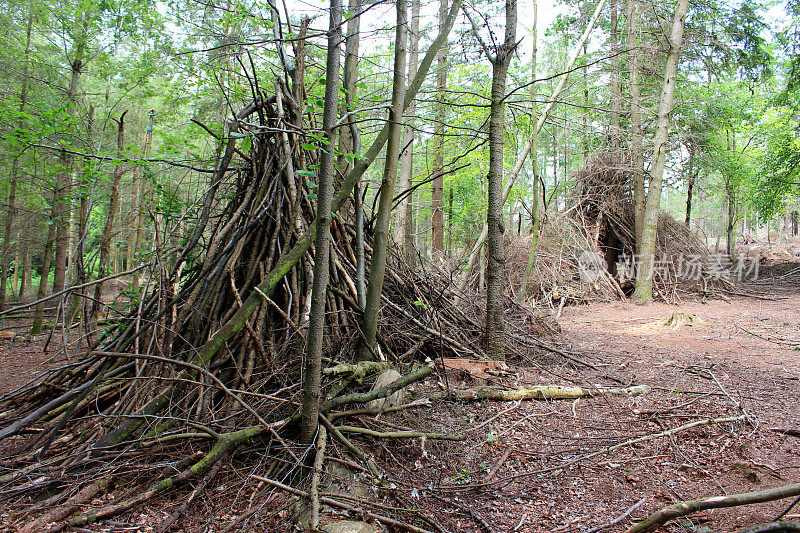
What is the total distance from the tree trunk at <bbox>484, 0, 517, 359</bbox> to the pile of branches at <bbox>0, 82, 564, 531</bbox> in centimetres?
37

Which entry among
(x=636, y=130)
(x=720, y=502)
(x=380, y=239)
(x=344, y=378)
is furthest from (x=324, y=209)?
(x=636, y=130)

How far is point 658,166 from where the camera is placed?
973 centimetres

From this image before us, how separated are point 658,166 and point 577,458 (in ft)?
30.8

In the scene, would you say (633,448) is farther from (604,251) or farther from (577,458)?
(604,251)

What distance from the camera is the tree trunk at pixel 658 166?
368 inches

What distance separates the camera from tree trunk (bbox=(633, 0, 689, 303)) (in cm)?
934

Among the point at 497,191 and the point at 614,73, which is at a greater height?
the point at 614,73

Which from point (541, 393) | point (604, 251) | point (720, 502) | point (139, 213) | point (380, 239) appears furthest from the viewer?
point (604, 251)

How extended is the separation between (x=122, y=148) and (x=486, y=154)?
287 inches

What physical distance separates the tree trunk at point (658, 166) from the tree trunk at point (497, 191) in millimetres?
7450

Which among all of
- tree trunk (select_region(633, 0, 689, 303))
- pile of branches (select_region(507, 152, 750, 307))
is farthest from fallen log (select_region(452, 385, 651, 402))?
tree trunk (select_region(633, 0, 689, 303))

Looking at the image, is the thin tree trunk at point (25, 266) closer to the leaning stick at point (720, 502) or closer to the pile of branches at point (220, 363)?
the pile of branches at point (220, 363)

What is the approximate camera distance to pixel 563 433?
301cm

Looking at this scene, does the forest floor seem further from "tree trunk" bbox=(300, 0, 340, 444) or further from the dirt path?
"tree trunk" bbox=(300, 0, 340, 444)
